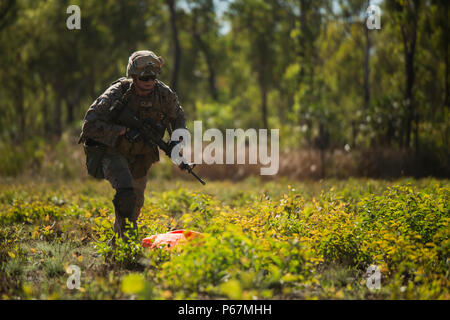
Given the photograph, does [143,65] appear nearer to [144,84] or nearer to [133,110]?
[144,84]

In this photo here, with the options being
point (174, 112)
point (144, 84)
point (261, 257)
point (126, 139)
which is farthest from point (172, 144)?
point (261, 257)

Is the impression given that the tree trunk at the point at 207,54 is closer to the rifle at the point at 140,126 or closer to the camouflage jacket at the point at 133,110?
the camouflage jacket at the point at 133,110

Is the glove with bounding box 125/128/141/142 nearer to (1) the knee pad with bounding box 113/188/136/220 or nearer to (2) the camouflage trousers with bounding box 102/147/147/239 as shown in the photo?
(2) the camouflage trousers with bounding box 102/147/147/239

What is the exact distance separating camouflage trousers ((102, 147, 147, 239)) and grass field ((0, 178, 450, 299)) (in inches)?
8.8

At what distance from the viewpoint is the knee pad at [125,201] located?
4.72m

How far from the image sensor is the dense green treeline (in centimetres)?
1258

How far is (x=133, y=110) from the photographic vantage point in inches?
197

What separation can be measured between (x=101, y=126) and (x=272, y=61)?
28.7m

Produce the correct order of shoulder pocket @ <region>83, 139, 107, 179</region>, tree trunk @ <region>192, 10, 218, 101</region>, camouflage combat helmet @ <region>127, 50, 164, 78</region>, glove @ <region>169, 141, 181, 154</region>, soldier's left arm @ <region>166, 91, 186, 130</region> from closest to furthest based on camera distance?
camouflage combat helmet @ <region>127, 50, 164, 78</region>
shoulder pocket @ <region>83, 139, 107, 179</region>
glove @ <region>169, 141, 181, 154</region>
soldier's left arm @ <region>166, 91, 186, 130</region>
tree trunk @ <region>192, 10, 218, 101</region>

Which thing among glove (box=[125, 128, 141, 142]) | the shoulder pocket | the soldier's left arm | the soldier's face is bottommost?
the shoulder pocket

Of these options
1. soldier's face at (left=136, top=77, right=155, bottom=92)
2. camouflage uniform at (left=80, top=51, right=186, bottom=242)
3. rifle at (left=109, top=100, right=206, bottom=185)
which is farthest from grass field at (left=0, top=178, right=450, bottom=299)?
soldier's face at (left=136, top=77, right=155, bottom=92)

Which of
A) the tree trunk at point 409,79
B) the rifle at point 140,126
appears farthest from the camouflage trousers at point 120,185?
the tree trunk at point 409,79

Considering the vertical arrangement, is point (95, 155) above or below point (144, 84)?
below
